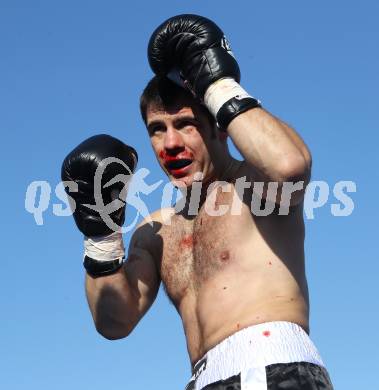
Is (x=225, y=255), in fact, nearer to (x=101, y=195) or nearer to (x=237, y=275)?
(x=237, y=275)

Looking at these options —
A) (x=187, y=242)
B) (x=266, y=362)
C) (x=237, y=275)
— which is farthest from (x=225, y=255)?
(x=266, y=362)

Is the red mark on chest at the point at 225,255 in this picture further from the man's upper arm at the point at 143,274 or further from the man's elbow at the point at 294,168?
the man's upper arm at the point at 143,274

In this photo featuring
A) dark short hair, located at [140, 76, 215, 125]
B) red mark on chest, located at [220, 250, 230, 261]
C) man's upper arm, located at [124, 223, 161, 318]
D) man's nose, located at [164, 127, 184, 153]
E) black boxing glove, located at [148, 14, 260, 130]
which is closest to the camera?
black boxing glove, located at [148, 14, 260, 130]

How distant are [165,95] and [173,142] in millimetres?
305

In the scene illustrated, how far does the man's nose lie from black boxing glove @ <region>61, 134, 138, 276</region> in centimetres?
29

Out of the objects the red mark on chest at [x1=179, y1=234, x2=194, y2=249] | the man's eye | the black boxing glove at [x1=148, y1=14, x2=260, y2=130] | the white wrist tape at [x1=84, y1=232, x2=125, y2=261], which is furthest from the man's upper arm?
the black boxing glove at [x1=148, y1=14, x2=260, y2=130]

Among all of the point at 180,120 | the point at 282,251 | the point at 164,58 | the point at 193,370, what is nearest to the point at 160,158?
the point at 180,120

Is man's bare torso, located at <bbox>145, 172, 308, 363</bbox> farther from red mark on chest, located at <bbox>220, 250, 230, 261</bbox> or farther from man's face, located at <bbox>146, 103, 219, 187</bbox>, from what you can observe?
man's face, located at <bbox>146, 103, 219, 187</bbox>

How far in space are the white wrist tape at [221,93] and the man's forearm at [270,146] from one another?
0.12 meters

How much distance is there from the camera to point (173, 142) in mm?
4137

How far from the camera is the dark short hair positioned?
4.25 m

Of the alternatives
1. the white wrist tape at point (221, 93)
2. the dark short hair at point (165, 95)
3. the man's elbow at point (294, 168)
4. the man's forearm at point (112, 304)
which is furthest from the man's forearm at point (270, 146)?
the man's forearm at point (112, 304)

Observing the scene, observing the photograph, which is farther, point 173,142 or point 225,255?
point 173,142

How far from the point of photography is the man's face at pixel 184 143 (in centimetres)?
416
